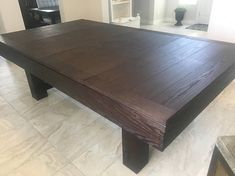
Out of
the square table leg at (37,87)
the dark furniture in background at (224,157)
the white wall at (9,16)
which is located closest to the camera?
the dark furniture in background at (224,157)

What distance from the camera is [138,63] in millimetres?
1193

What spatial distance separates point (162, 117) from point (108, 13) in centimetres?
314

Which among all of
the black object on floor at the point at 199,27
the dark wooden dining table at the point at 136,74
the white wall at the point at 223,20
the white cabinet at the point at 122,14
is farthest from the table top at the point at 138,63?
the black object on floor at the point at 199,27

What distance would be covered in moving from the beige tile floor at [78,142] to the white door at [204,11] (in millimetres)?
3268

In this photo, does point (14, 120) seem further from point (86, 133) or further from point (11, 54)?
point (86, 133)

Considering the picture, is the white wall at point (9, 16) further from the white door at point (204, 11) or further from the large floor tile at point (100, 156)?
the white door at point (204, 11)

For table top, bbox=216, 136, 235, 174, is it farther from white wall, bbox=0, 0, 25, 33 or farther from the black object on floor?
the black object on floor

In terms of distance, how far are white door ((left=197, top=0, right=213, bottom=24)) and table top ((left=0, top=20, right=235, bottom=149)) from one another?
11.5 ft

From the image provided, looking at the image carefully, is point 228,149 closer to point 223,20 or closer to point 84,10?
point 223,20

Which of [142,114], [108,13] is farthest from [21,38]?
[108,13]

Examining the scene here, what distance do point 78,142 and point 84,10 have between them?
2.63m

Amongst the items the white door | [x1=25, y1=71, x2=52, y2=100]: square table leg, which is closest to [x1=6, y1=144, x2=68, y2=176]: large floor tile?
[x1=25, y1=71, x2=52, y2=100]: square table leg

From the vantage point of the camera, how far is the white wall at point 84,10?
3.16 m

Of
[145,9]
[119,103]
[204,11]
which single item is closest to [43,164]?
[119,103]
